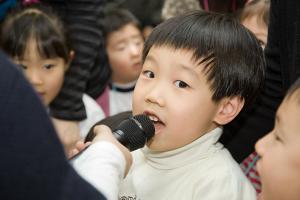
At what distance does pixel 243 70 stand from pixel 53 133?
24.0 inches

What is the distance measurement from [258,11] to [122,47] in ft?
4.08

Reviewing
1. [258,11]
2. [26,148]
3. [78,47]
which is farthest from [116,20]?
[26,148]

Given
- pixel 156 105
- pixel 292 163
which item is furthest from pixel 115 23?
pixel 292 163

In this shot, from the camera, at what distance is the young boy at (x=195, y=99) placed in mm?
1159

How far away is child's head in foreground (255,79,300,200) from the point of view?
0.92 meters

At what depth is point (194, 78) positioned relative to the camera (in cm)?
116

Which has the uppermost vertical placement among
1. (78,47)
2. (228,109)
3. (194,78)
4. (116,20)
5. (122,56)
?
(194,78)

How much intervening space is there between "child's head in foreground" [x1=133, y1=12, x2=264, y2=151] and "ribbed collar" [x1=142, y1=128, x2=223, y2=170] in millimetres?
14

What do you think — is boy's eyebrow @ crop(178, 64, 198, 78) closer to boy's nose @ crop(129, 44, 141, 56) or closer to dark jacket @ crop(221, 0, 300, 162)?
dark jacket @ crop(221, 0, 300, 162)

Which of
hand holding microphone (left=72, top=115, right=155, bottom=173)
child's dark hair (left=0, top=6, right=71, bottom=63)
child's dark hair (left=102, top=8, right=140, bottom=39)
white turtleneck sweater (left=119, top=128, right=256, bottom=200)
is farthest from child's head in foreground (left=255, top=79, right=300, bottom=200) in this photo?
child's dark hair (left=102, top=8, right=140, bottom=39)

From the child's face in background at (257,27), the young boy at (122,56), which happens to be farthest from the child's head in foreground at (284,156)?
the young boy at (122,56)

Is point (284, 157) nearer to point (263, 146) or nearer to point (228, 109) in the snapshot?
point (263, 146)

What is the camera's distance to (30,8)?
2.15 m

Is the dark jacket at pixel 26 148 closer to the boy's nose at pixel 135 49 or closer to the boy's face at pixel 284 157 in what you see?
the boy's face at pixel 284 157
